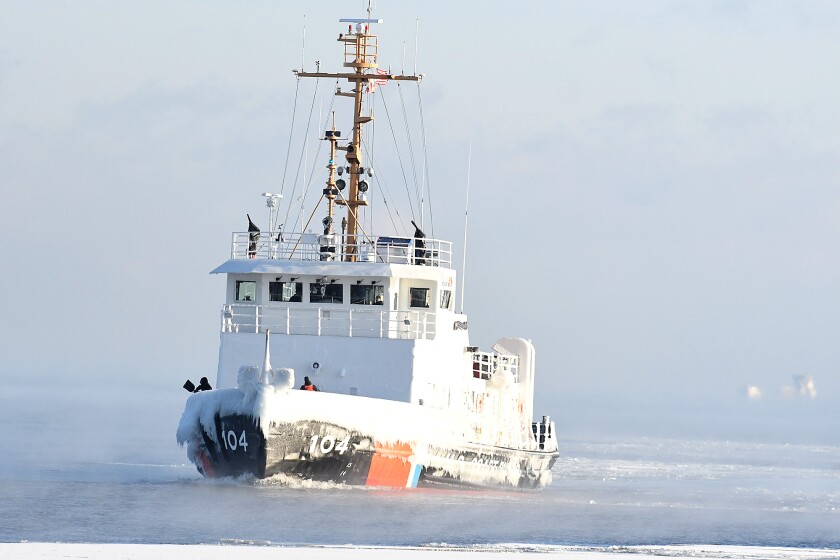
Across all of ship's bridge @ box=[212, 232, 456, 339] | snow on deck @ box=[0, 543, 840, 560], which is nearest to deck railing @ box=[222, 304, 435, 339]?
ship's bridge @ box=[212, 232, 456, 339]

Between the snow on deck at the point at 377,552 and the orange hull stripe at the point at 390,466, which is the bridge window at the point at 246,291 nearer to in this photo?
the orange hull stripe at the point at 390,466

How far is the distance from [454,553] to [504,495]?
46.4ft

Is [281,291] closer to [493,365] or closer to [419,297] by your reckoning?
[419,297]

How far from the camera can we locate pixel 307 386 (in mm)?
37469

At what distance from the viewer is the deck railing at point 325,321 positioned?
131 ft

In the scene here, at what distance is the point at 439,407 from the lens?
40.3 metres

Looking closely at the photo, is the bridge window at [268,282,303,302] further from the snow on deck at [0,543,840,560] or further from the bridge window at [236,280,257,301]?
the snow on deck at [0,543,840,560]

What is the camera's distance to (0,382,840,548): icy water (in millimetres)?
31297

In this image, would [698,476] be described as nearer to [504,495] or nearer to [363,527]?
[504,495]

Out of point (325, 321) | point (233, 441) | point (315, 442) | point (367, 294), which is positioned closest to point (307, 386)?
point (315, 442)

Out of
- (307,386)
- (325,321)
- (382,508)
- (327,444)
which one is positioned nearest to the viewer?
(382,508)

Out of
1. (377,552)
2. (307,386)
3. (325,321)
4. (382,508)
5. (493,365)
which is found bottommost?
(377,552)

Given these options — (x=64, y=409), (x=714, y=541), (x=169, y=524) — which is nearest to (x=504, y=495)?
(x=714, y=541)

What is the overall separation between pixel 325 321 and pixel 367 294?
1.16m
